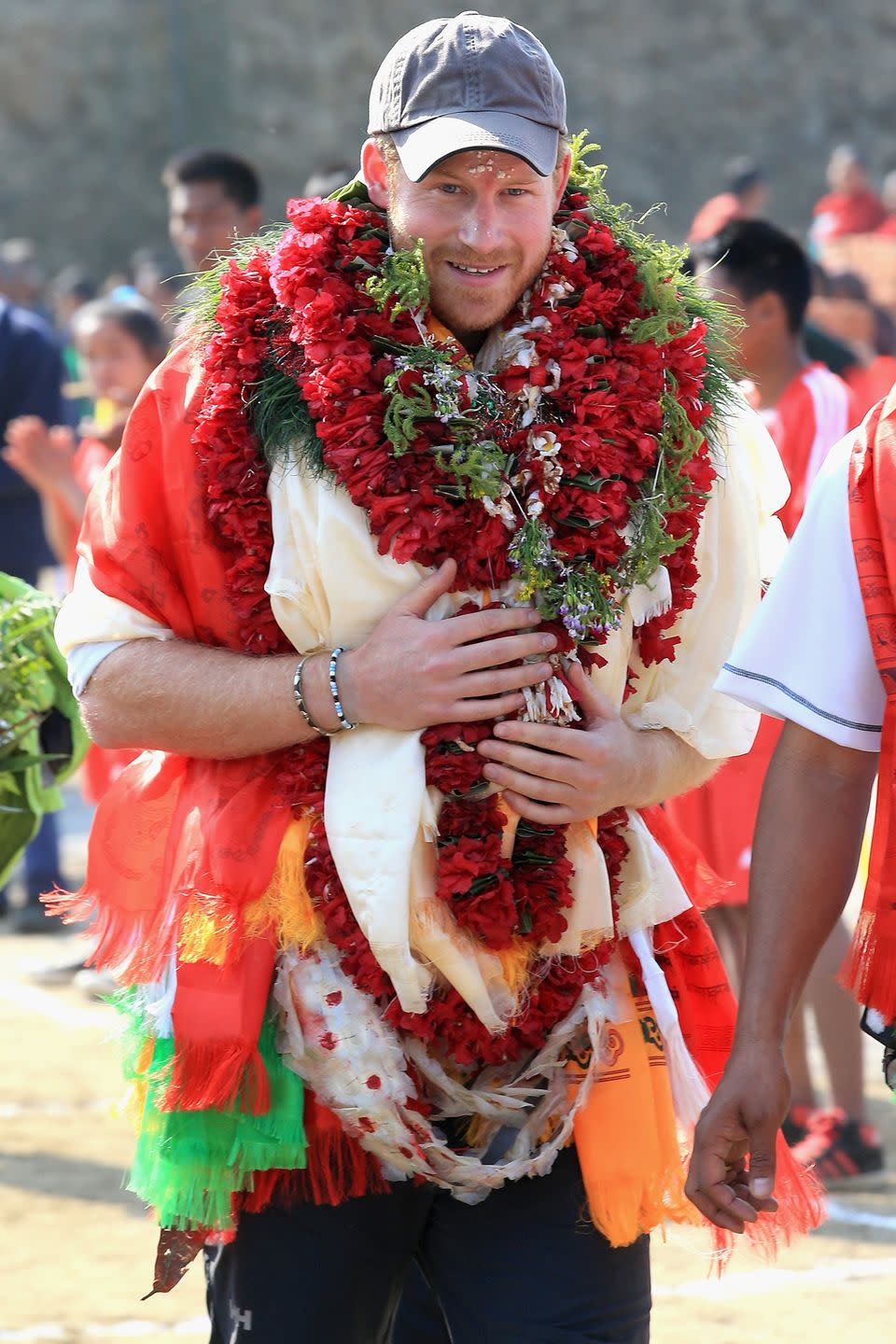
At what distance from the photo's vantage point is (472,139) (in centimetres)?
252

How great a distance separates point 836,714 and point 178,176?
510 centimetres

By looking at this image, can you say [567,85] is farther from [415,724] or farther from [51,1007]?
[415,724]

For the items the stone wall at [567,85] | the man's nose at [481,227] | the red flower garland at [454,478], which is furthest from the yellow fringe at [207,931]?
the stone wall at [567,85]

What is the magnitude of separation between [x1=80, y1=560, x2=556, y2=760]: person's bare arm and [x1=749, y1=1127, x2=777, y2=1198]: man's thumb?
65cm

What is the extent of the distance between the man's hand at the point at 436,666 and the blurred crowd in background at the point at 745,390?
2.19 ft

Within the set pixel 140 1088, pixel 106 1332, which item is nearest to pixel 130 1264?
pixel 106 1332

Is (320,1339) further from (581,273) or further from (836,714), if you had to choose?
(581,273)

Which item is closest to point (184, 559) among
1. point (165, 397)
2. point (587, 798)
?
point (165, 397)

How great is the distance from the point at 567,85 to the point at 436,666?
86.2 feet

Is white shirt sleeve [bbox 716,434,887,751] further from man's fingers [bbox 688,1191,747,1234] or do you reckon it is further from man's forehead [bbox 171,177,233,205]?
man's forehead [bbox 171,177,233,205]

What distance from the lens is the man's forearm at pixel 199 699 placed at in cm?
259

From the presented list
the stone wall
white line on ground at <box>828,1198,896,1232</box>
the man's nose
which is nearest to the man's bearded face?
the man's nose

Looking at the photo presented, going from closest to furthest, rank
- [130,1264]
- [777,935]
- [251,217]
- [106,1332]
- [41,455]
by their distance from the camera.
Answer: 1. [777,935]
2. [106,1332]
3. [130,1264]
4. [251,217]
5. [41,455]

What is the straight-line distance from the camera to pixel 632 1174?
262cm
